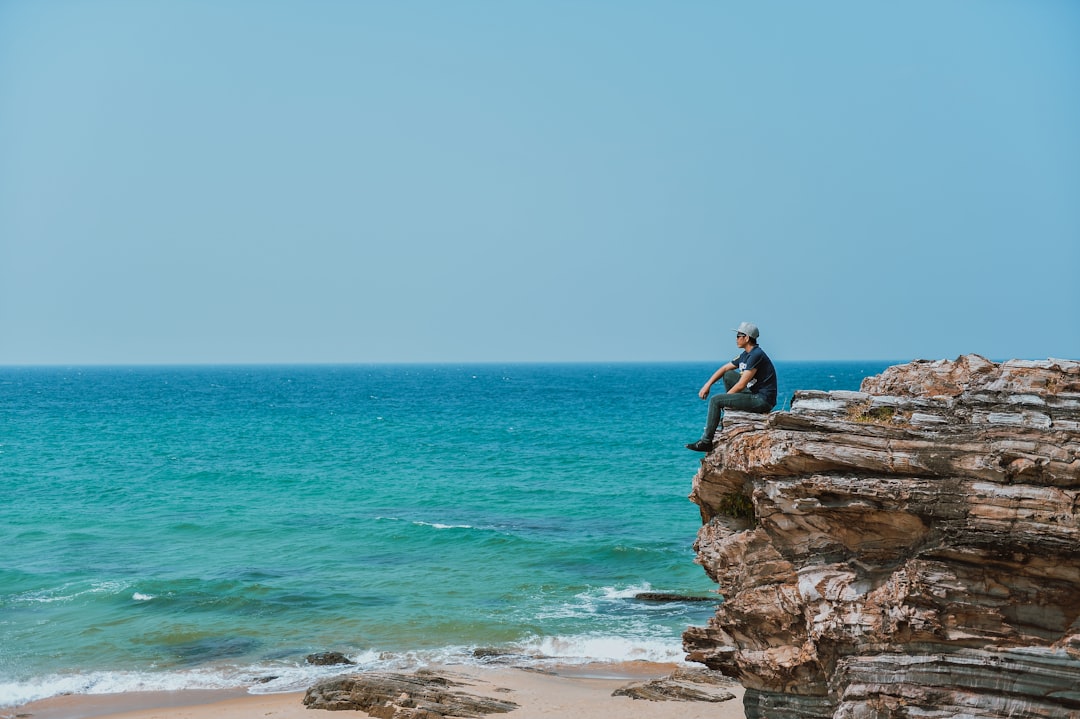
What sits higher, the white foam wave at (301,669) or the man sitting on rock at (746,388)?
the man sitting on rock at (746,388)

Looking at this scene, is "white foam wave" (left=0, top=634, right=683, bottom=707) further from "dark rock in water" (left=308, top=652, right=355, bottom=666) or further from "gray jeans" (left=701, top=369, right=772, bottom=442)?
"gray jeans" (left=701, top=369, right=772, bottom=442)

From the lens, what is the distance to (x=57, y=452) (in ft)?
208

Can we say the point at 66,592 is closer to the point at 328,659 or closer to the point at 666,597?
the point at 328,659

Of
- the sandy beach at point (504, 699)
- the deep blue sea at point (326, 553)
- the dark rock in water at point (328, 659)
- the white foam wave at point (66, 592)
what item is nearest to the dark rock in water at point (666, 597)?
the deep blue sea at point (326, 553)

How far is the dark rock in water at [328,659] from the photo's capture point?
22.5m

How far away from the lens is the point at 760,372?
1509 centimetres

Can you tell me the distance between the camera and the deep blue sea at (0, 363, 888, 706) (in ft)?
78.1

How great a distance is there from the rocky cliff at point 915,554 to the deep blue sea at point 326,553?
247 cm

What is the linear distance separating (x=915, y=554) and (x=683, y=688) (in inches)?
347

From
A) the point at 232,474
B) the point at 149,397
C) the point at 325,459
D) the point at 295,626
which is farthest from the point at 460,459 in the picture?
the point at 149,397

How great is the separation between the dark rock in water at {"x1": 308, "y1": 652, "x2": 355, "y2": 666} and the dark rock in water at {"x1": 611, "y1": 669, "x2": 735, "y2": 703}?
7046mm

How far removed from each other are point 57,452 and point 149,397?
63274 mm

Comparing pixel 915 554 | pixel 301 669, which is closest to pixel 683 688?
pixel 915 554

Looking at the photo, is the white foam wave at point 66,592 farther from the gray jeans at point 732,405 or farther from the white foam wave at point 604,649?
the gray jeans at point 732,405
